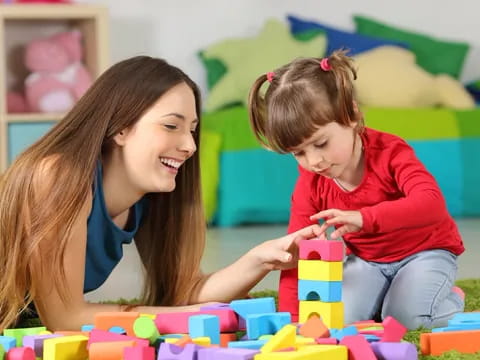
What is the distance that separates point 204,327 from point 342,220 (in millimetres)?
316

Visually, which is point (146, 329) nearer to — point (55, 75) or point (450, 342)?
point (450, 342)

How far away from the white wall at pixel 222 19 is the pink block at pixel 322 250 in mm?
2618

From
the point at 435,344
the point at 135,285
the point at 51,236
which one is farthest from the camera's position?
the point at 135,285

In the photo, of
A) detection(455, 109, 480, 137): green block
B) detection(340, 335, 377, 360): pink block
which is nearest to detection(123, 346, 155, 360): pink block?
detection(340, 335, 377, 360): pink block

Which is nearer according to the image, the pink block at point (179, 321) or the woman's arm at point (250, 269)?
the pink block at point (179, 321)

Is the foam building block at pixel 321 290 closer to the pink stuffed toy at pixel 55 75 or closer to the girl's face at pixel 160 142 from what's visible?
the girl's face at pixel 160 142

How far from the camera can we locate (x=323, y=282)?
53.7 inches

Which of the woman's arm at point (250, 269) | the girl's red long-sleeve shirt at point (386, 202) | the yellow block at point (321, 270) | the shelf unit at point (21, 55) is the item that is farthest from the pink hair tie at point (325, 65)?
the shelf unit at point (21, 55)

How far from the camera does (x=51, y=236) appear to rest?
60.7 inches

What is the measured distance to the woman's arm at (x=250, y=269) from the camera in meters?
1.66

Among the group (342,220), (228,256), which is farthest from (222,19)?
(342,220)

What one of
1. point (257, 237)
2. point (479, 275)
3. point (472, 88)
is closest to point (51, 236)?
point (479, 275)

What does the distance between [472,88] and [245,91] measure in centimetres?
99

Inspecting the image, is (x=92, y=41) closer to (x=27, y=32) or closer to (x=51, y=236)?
(x=27, y=32)
